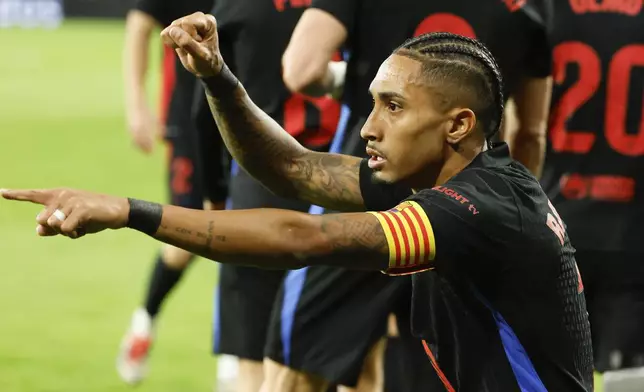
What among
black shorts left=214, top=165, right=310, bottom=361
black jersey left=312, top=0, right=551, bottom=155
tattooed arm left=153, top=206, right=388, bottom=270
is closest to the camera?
tattooed arm left=153, top=206, right=388, bottom=270

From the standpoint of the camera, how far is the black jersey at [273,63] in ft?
16.0

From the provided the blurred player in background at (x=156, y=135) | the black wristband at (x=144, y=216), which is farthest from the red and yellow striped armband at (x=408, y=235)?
the blurred player in background at (x=156, y=135)

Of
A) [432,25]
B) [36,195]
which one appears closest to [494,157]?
[432,25]

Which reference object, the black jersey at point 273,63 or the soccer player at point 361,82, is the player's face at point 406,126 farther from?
the black jersey at point 273,63

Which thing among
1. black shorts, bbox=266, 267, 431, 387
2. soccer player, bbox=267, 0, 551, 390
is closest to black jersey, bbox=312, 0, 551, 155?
soccer player, bbox=267, 0, 551, 390

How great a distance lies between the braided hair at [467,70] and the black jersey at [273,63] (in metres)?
1.60

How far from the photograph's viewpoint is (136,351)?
636 cm

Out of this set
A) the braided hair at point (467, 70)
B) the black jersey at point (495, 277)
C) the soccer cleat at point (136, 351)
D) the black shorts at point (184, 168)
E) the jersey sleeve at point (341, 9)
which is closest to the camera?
the black jersey at point (495, 277)

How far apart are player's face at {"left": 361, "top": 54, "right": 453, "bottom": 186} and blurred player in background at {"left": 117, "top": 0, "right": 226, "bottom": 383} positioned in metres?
2.90

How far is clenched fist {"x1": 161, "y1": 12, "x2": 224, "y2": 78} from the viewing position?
10.7 ft

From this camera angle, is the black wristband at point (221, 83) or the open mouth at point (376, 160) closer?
the open mouth at point (376, 160)

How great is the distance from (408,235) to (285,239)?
10.5 inches

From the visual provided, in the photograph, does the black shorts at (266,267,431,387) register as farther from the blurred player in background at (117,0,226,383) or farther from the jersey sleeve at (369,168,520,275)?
the blurred player in background at (117,0,226,383)

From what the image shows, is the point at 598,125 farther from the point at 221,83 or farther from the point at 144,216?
the point at 144,216
